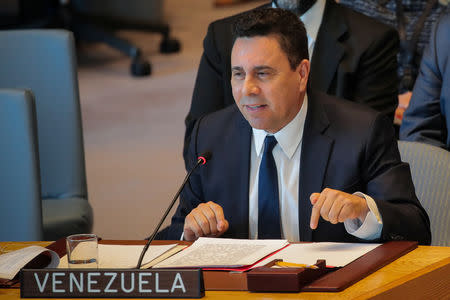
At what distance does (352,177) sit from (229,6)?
828cm

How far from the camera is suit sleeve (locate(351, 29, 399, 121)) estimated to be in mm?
2990

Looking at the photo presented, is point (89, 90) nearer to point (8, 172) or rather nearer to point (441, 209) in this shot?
point (8, 172)

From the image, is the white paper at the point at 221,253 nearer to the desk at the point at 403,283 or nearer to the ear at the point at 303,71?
the desk at the point at 403,283

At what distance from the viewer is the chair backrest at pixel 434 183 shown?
2.31 m

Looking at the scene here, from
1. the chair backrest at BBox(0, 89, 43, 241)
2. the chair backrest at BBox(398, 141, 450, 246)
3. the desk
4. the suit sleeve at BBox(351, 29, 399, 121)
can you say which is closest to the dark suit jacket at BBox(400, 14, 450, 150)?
the suit sleeve at BBox(351, 29, 399, 121)

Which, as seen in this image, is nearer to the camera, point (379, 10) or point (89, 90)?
point (379, 10)

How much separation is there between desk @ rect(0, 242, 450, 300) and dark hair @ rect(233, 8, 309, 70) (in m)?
0.60

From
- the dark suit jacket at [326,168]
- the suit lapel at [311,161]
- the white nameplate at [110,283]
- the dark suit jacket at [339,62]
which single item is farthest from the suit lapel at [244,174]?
the dark suit jacket at [339,62]

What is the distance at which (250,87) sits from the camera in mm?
2074

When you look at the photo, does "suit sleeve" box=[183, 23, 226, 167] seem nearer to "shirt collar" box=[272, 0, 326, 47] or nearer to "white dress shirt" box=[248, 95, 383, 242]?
"shirt collar" box=[272, 0, 326, 47]

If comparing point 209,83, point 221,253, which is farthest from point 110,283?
point 209,83

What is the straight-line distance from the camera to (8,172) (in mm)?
2641

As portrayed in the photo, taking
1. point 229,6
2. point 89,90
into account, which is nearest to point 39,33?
point 89,90

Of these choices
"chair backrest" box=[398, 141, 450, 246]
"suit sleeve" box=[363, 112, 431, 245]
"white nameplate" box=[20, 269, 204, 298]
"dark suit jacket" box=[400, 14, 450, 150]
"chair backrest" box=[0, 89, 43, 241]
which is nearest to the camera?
"white nameplate" box=[20, 269, 204, 298]
